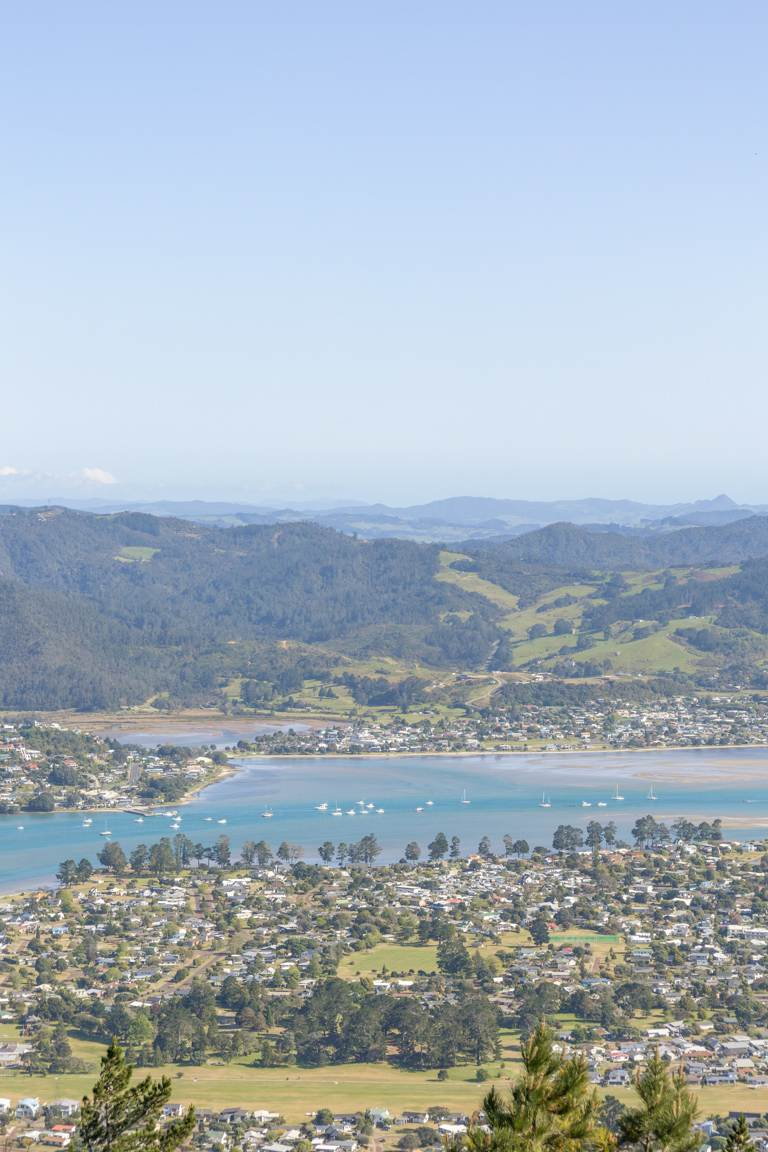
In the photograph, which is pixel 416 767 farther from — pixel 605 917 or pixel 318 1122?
pixel 318 1122

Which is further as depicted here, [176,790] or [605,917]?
[176,790]

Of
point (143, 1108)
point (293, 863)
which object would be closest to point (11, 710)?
point (293, 863)

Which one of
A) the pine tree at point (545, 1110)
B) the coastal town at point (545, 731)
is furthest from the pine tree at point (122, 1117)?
the coastal town at point (545, 731)

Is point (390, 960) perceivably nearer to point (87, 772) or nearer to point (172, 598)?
point (87, 772)

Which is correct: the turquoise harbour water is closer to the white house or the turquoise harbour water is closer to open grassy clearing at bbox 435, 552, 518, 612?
the white house

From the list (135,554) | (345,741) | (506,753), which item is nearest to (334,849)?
(506,753)

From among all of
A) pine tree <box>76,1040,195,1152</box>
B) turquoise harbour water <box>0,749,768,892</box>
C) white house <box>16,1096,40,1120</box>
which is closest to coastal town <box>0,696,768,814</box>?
turquoise harbour water <box>0,749,768,892</box>
